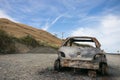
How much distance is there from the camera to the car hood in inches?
392

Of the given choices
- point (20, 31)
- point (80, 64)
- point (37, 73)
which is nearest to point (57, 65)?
point (37, 73)

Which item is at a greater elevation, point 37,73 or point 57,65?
point 57,65

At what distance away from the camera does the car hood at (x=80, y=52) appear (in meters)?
9.96

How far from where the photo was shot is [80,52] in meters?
10.1

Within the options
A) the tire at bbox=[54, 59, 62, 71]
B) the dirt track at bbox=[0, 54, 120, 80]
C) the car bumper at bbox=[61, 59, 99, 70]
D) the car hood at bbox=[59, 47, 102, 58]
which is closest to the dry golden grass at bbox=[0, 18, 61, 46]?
the dirt track at bbox=[0, 54, 120, 80]

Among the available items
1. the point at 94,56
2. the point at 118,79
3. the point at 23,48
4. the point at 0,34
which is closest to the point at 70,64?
the point at 94,56

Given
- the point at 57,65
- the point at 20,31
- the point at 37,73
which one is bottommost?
the point at 37,73

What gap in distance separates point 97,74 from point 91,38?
204 cm

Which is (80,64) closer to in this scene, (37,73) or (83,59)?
(83,59)

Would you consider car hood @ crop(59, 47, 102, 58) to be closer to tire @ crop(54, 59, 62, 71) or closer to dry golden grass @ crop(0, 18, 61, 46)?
tire @ crop(54, 59, 62, 71)

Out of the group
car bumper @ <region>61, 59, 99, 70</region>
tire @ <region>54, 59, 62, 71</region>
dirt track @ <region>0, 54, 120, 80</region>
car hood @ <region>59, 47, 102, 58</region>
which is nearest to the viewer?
dirt track @ <region>0, 54, 120, 80</region>

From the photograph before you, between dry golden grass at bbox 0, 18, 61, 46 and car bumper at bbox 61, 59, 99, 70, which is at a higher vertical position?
dry golden grass at bbox 0, 18, 61, 46

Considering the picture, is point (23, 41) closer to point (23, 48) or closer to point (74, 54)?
point (23, 48)

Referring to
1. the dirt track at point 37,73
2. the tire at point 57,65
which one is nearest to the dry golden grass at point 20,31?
the dirt track at point 37,73
